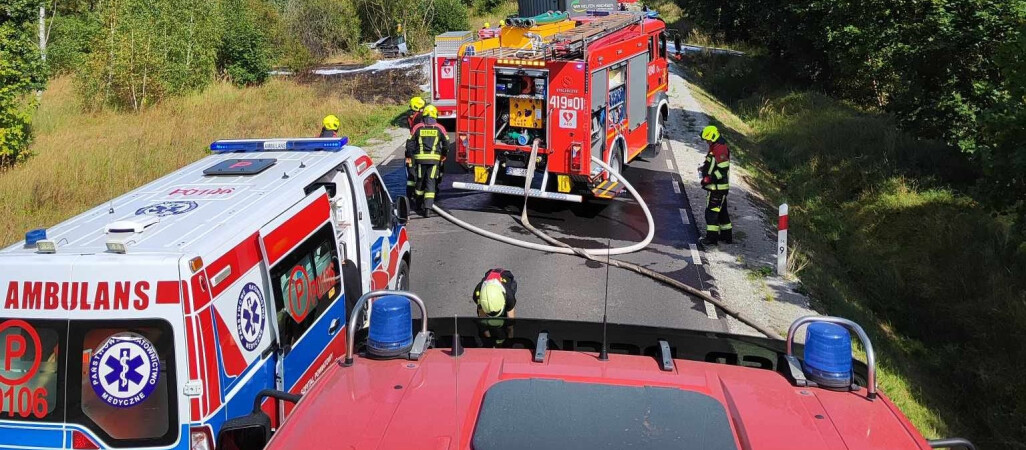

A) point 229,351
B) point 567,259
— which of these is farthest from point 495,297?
point 567,259

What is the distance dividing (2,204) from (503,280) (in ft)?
30.1

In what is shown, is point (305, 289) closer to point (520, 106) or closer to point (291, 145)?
point (291, 145)

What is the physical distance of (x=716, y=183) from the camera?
1155 cm

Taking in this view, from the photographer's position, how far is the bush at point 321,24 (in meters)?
33.0

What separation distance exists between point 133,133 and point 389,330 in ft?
50.4

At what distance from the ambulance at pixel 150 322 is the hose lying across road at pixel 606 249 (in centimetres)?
527

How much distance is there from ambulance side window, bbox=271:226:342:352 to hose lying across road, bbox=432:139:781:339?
4.49 m

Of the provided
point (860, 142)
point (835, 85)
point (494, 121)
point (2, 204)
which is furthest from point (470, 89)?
point (835, 85)

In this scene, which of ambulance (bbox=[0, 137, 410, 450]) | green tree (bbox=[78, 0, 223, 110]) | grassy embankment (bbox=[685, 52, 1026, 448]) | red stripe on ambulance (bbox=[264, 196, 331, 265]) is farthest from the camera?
green tree (bbox=[78, 0, 223, 110])

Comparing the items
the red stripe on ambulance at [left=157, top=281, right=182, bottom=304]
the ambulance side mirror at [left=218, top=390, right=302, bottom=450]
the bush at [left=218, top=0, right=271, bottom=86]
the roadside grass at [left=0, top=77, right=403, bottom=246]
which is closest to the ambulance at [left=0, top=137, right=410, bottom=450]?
the red stripe on ambulance at [left=157, top=281, right=182, bottom=304]

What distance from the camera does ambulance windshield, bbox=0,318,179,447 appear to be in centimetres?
418

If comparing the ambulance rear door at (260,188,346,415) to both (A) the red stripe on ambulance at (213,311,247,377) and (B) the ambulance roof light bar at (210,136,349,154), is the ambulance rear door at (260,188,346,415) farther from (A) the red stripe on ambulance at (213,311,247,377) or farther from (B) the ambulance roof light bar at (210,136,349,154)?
(B) the ambulance roof light bar at (210,136,349,154)

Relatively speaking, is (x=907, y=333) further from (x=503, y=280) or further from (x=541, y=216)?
(x=503, y=280)

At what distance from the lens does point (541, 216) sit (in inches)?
537
